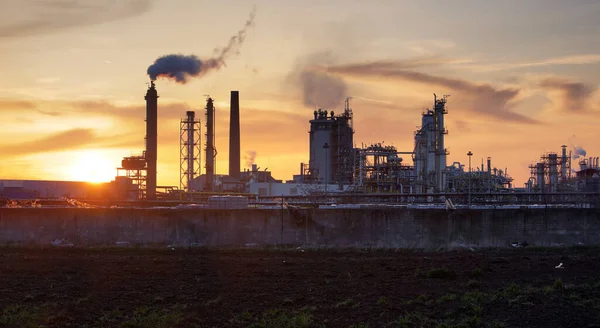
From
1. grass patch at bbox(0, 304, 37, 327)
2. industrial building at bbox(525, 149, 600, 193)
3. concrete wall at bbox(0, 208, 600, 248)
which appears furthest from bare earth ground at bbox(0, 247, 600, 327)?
industrial building at bbox(525, 149, 600, 193)

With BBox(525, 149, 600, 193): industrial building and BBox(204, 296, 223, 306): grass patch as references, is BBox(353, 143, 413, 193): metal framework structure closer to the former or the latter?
BBox(525, 149, 600, 193): industrial building

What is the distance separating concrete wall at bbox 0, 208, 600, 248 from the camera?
37.8 metres

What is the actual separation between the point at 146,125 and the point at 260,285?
64.3 metres

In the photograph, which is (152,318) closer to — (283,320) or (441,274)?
(283,320)

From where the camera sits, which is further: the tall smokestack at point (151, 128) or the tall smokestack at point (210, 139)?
the tall smokestack at point (210, 139)

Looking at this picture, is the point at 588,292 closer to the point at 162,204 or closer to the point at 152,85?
the point at 162,204

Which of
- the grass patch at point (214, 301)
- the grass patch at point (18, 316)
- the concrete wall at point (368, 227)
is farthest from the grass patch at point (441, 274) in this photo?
the concrete wall at point (368, 227)

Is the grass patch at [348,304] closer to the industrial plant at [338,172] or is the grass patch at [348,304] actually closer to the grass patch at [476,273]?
the grass patch at [476,273]

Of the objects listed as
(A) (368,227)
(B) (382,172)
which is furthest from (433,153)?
(A) (368,227)

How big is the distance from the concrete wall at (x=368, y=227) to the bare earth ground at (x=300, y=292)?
275 inches

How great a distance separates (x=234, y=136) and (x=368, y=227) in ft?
180

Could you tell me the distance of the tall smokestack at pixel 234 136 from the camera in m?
90.0

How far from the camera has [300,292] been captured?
2164 cm

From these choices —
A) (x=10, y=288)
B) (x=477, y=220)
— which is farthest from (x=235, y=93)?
(x=10, y=288)
